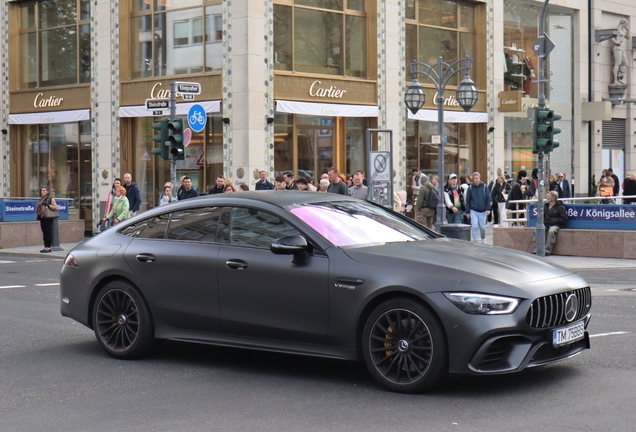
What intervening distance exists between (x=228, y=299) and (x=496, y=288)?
2.32m

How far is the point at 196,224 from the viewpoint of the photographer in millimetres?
8586

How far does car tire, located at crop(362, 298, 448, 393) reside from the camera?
7039mm

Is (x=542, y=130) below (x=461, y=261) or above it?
above

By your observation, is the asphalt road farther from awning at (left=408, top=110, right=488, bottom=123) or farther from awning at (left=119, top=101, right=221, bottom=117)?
awning at (left=408, top=110, right=488, bottom=123)

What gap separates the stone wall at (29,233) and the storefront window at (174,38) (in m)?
5.24

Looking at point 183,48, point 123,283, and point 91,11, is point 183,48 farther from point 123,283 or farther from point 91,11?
point 123,283

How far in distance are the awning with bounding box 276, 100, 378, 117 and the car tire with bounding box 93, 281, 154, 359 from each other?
2005 centimetres

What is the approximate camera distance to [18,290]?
15578 mm

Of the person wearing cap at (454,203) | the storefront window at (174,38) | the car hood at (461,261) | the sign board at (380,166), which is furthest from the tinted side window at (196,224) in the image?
the storefront window at (174,38)

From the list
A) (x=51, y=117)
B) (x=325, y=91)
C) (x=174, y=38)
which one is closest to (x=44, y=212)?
(x=174, y=38)

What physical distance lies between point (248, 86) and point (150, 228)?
1933 centimetres

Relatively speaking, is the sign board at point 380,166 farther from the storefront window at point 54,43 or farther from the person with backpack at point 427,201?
the storefront window at point 54,43

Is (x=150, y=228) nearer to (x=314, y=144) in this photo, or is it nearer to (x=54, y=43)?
(x=314, y=144)

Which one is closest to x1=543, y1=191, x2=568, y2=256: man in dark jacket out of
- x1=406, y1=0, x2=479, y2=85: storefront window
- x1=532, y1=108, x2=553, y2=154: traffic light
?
x1=532, y1=108, x2=553, y2=154: traffic light
